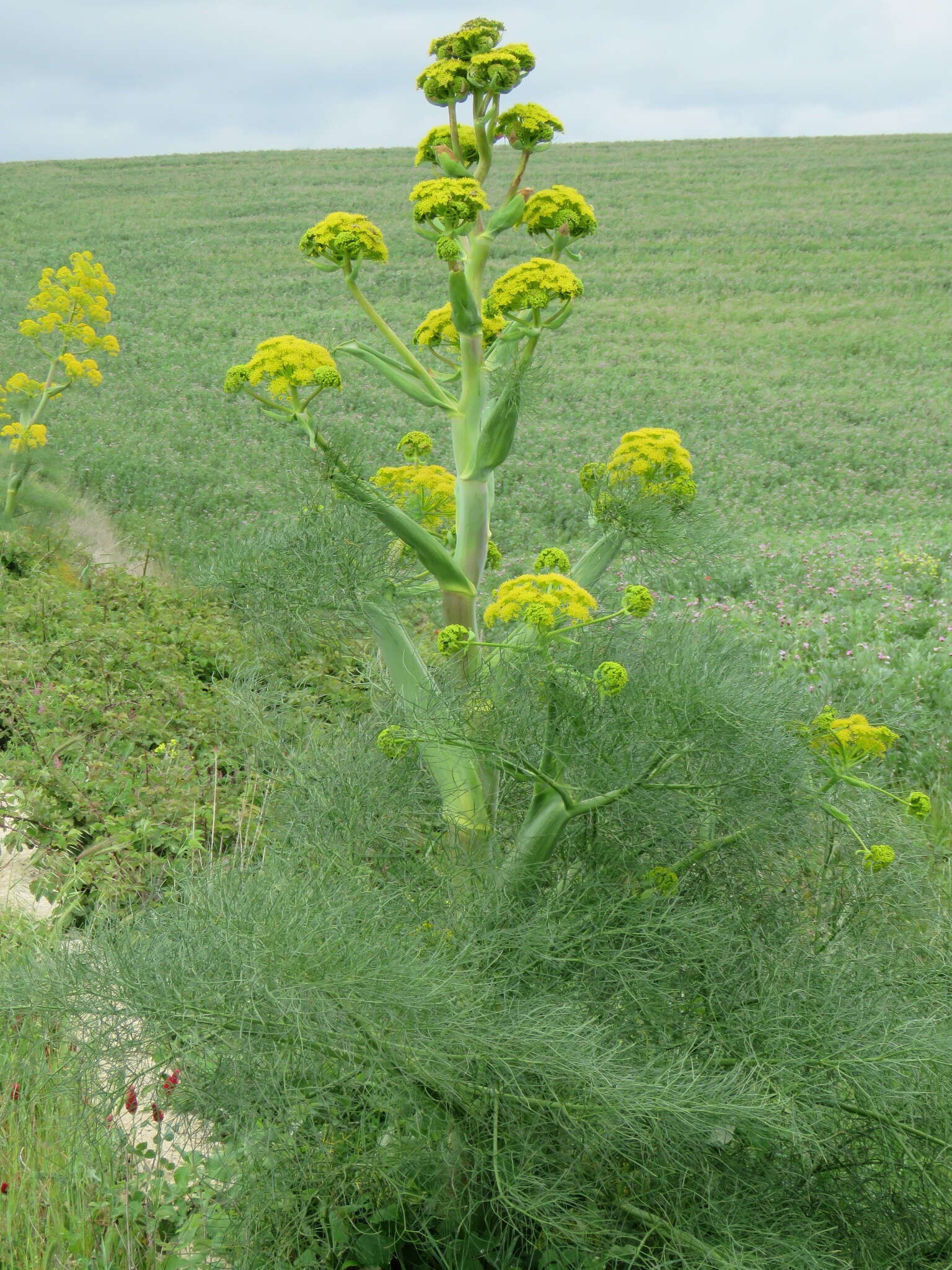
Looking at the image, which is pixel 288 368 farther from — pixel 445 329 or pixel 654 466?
pixel 654 466

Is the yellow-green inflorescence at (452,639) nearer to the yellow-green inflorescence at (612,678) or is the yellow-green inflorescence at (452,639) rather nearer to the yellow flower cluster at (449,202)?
the yellow-green inflorescence at (612,678)

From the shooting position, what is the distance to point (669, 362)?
17062 mm

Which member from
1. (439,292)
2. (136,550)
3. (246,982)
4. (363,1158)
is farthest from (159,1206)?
(439,292)

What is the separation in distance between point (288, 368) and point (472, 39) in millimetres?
849

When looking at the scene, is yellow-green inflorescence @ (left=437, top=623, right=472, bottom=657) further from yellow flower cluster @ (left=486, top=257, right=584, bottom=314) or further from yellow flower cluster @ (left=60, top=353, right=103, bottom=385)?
yellow flower cluster @ (left=60, top=353, right=103, bottom=385)

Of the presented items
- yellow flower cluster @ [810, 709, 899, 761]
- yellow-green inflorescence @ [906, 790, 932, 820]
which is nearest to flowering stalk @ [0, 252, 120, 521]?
yellow flower cluster @ [810, 709, 899, 761]

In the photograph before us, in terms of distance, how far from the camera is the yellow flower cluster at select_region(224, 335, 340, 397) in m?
2.50

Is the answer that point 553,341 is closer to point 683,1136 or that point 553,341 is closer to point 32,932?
point 32,932

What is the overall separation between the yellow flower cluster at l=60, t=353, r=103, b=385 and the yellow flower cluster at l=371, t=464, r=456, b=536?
6.23 meters

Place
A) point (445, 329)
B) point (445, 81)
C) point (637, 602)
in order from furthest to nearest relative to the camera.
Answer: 1. point (445, 329)
2. point (445, 81)
3. point (637, 602)

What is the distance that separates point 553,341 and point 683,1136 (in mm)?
17240

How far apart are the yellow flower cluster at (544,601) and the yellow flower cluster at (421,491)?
2.06ft

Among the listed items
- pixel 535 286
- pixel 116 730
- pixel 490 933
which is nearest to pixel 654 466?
pixel 535 286

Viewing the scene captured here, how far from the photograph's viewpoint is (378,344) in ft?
53.8
